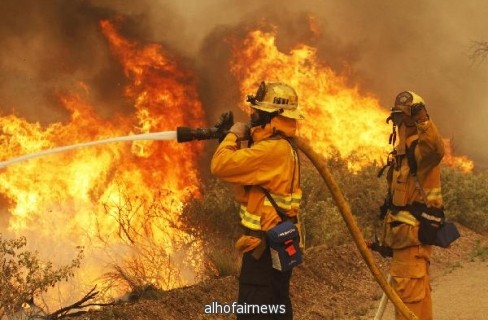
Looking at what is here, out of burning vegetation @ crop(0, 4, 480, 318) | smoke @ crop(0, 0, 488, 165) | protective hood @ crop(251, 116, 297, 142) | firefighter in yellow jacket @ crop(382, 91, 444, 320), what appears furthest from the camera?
smoke @ crop(0, 0, 488, 165)

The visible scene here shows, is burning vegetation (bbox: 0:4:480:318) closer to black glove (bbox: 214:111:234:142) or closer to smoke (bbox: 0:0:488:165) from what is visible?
smoke (bbox: 0:0:488:165)

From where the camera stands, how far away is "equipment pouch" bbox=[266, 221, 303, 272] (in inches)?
143

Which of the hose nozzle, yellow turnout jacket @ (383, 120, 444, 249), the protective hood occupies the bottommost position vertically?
yellow turnout jacket @ (383, 120, 444, 249)

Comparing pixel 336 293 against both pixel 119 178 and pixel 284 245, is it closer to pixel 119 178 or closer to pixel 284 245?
pixel 284 245

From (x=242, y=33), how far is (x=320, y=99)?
9.46ft

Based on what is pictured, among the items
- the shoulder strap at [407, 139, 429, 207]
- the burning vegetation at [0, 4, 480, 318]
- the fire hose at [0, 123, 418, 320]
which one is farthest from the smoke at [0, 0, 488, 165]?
the shoulder strap at [407, 139, 429, 207]

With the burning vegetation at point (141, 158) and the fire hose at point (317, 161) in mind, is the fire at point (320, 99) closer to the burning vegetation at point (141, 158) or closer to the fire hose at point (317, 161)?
the burning vegetation at point (141, 158)

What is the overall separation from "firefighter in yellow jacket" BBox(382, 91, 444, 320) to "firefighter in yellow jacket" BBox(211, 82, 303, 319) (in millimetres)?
1088

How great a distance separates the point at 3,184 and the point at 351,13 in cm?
1223

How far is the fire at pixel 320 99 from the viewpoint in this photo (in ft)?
45.5

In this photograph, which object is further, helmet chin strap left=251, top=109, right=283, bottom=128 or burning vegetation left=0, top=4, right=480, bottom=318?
burning vegetation left=0, top=4, right=480, bottom=318

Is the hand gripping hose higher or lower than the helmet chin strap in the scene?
lower

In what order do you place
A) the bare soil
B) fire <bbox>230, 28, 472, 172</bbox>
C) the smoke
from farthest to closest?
fire <bbox>230, 28, 472, 172</bbox>, the smoke, the bare soil

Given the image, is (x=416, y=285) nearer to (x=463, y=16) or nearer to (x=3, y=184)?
(x=3, y=184)
